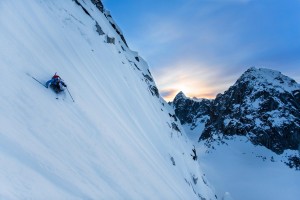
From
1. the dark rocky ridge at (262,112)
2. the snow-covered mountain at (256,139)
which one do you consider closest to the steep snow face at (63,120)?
the snow-covered mountain at (256,139)

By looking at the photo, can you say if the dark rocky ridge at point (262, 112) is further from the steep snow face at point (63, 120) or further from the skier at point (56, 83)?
the skier at point (56, 83)

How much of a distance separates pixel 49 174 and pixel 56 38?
13.5 metres

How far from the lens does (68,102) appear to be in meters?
14.7

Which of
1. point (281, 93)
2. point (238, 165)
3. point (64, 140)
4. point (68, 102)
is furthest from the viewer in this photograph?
point (281, 93)

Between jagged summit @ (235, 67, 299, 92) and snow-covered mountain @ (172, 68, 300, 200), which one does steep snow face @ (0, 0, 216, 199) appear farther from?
jagged summit @ (235, 67, 299, 92)

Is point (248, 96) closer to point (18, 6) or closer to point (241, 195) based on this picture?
point (241, 195)

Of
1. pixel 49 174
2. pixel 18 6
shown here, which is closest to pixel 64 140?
pixel 49 174

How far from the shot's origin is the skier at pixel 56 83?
1370 cm

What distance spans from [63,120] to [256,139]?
106 meters

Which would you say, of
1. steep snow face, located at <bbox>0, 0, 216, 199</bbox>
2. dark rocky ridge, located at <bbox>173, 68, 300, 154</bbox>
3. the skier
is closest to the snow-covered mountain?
dark rocky ridge, located at <bbox>173, 68, 300, 154</bbox>

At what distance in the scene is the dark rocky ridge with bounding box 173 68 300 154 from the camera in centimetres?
10775

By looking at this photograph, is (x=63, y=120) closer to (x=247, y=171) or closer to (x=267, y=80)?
(x=247, y=171)

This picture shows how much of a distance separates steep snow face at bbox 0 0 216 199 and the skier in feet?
1.29

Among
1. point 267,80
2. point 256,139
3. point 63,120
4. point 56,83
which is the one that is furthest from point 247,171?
point 63,120
